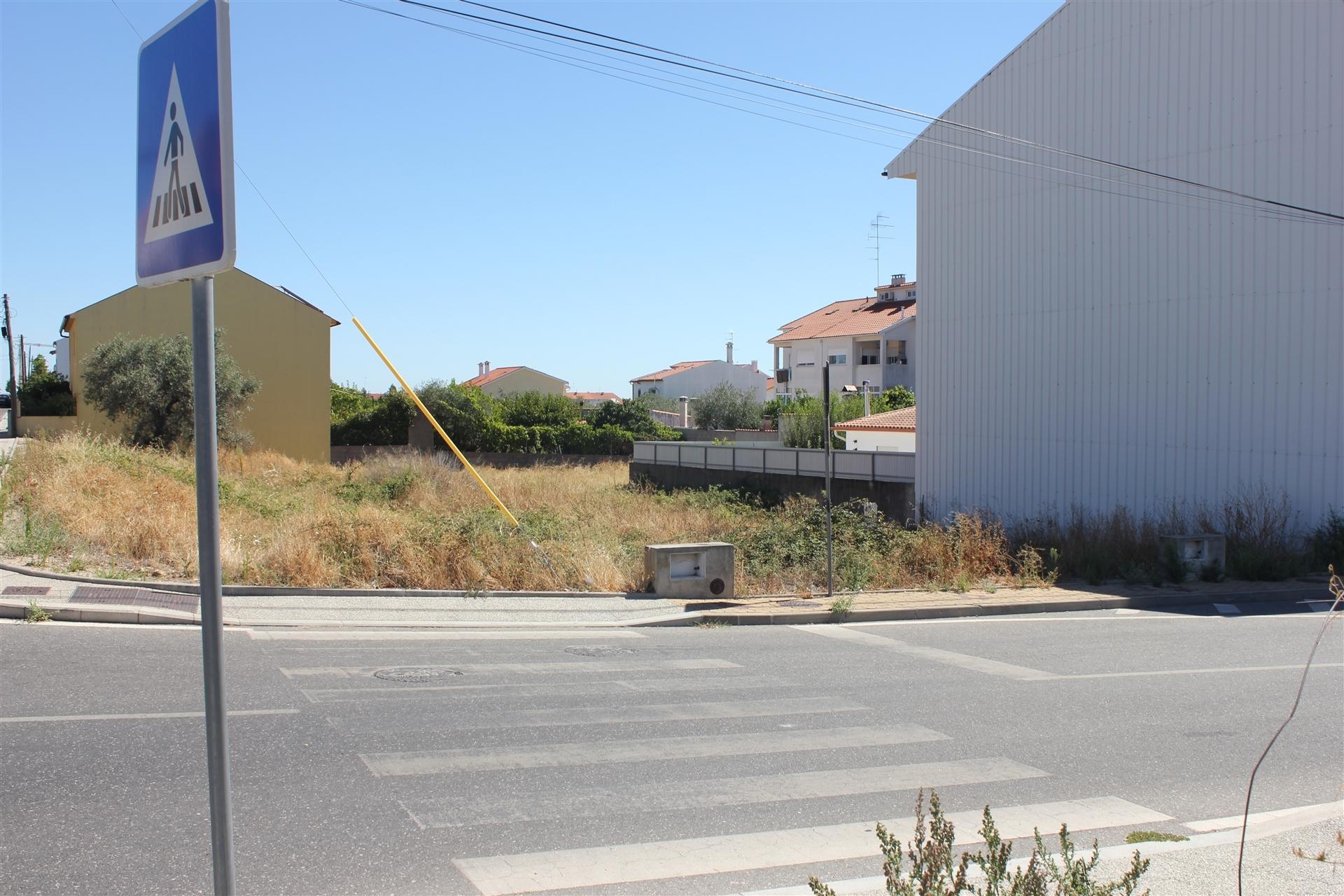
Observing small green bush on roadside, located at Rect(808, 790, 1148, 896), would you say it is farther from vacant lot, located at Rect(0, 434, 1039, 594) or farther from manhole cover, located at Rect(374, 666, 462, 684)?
vacant lot, located at Rect(0, 434, 1039, 594)

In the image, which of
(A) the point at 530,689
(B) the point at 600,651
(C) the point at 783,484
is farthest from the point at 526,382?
(A) the point at 530,689

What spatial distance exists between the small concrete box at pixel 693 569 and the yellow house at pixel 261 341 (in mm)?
31912

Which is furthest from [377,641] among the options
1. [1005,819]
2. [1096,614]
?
[1096,614]

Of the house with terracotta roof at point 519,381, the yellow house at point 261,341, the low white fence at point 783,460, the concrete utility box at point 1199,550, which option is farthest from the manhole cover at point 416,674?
the house with terracotta roof at point 519,381

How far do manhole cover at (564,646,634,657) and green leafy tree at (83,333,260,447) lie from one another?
Result: 84.2ft

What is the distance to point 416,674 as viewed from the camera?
8.88 m

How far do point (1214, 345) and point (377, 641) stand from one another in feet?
60.1

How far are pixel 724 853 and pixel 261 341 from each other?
42144mm

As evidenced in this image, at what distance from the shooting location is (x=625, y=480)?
140 feet

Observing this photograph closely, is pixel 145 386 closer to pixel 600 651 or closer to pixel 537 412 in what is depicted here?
pixel 537 412

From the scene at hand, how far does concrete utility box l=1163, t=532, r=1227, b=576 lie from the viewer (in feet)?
55.0

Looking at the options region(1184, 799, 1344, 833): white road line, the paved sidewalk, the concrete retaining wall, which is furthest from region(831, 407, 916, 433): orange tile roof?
region(1184, 799, 1344, 833): white road line

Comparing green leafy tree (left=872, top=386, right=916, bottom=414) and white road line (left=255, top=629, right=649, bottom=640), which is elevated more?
green leafy tree (left=872, top=386, right=916, bottom=414)

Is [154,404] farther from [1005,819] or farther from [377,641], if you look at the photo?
[1005,819]
